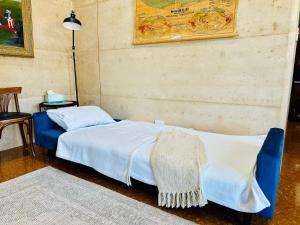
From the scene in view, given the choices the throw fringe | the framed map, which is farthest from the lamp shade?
the throw fringe

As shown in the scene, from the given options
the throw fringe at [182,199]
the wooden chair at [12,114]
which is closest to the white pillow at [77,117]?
the wooden chair at [12,114]

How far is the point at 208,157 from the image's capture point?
167 centimetres

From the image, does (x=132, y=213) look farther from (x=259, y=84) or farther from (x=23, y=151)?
(x=23, y=151)

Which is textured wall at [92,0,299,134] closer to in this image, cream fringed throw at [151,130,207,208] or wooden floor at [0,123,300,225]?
wooden floor at [0,123,300,225]

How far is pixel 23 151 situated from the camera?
9.50ft

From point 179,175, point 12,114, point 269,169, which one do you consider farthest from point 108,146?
point 12,114

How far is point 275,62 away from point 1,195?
9.25 ft

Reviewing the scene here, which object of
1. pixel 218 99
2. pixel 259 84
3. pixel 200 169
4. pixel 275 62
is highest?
pixel 275 62

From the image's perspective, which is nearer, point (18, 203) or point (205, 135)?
point (18, 203)

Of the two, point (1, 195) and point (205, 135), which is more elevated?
point (205, 135)

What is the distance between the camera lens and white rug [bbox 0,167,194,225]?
1544 millimetres

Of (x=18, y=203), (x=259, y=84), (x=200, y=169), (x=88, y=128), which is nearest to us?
(x=200, y=169)

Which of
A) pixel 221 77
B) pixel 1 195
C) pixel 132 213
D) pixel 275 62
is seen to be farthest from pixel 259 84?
pixel 1 195

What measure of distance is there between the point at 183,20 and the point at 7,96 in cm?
243
